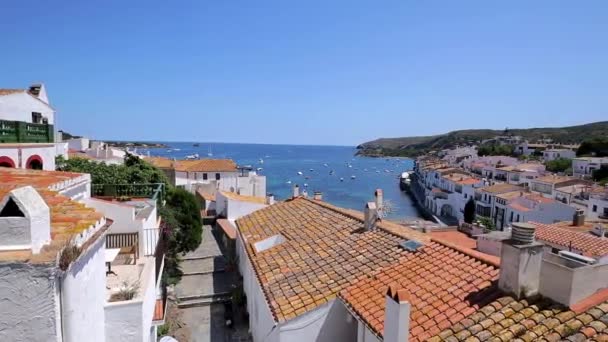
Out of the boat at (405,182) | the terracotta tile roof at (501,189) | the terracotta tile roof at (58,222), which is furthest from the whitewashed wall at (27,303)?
the boat at (405,182)

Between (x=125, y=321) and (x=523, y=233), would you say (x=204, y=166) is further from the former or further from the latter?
(x=523, y=233)

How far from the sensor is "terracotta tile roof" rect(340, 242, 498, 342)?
23.6 ft

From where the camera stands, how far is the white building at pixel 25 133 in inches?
508

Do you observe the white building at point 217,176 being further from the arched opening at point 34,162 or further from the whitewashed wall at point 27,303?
the whitewashed wall at point 27,303

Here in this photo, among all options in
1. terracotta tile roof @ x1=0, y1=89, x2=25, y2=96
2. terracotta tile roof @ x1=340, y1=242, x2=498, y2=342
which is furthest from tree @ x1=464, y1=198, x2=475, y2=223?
terracotta tile roof @ x1=0, y1=89, x2=25, y2=96

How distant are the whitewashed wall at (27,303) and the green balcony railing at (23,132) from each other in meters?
12.1

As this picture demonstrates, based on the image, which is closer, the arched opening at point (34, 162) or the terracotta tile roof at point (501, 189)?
the arched opening at point (34, 162)

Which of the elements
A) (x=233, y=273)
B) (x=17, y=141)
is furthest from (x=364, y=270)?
(x=17, y=141)

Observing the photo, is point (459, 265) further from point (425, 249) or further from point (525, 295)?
point (525, 295)

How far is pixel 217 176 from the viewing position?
5409 cm

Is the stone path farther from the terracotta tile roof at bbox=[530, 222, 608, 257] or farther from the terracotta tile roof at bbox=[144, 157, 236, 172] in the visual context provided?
the terracotta tile roof at bbox=[144, 157, 236, 172]

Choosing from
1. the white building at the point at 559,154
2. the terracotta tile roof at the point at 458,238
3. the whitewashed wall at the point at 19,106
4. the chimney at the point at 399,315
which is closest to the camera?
the chimney at the point at 399,315

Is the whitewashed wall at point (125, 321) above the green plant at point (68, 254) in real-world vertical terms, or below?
below

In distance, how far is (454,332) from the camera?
663 centimetres
